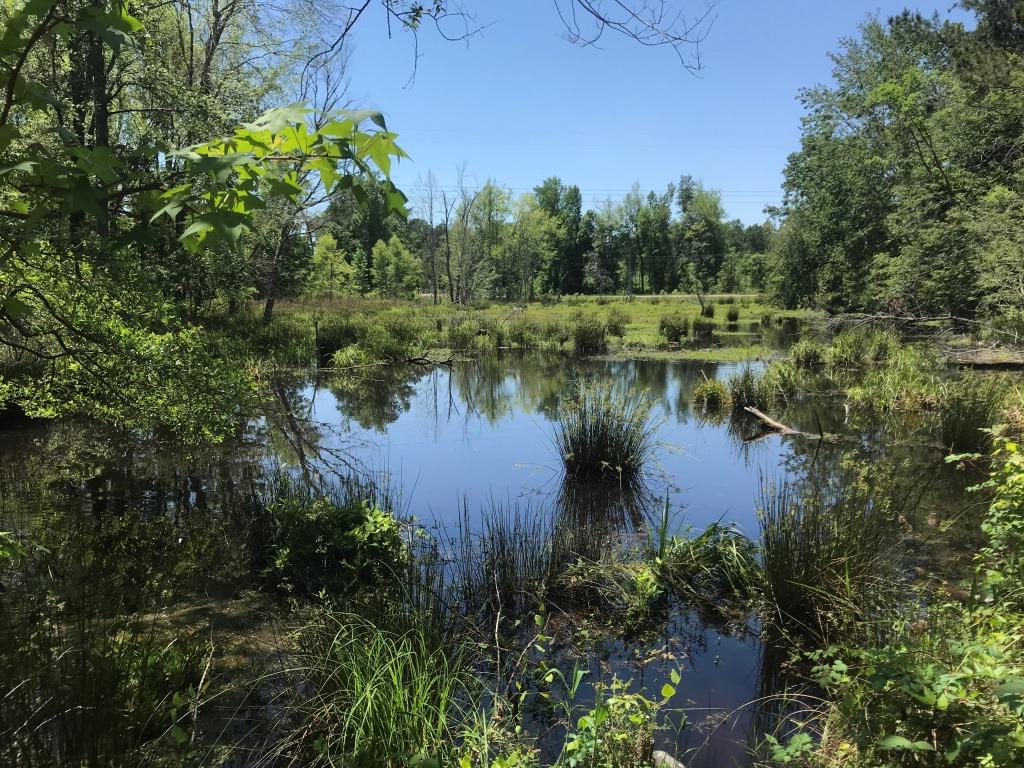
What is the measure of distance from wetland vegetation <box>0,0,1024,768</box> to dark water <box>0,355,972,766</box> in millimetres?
44

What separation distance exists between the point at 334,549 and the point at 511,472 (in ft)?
11.9

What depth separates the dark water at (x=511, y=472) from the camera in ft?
11.8

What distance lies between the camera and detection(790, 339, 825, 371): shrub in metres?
15.6

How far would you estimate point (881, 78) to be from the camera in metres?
23.7

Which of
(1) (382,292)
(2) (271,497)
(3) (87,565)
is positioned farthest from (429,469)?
(1) (382,292)

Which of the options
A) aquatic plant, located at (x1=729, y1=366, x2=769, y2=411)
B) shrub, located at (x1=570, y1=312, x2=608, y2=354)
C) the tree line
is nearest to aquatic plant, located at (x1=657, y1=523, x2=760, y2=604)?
aquatic plant, located at (x1=729, y1=366, x2=769, y2=411)

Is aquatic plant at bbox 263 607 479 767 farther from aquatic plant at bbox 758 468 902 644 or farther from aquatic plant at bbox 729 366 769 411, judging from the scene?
aquatic plant at bbox 729 366 769 411

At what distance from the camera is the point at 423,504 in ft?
20.9

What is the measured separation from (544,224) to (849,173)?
35.9 m

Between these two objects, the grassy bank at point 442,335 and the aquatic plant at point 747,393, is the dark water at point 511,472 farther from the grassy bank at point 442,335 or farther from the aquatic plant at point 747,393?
the grassy bank at point 442,335

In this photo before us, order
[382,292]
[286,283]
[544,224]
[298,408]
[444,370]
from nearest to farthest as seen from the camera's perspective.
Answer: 1. [298,408]
2. [444,370]
3. [286,283]
4. [382,292]
5. [544,224]

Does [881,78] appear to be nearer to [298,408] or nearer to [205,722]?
[298,408]

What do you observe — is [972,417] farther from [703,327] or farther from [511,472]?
[703,327]

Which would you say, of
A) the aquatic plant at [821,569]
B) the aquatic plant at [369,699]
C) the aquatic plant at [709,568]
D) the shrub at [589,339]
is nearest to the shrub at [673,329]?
the shrub at [589,339]
